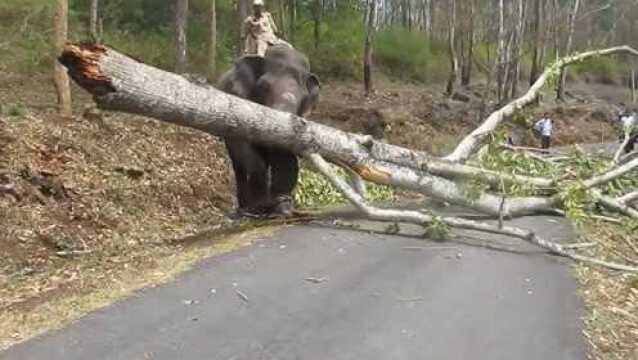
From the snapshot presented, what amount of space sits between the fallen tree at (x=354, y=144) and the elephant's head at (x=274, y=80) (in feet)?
1.46

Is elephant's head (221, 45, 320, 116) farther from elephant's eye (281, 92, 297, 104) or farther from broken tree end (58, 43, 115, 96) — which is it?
broken tree end (58, 43, 115, 96)

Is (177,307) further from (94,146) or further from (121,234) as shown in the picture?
(94,146)

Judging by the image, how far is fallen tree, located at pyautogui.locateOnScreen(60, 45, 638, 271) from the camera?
6738mm

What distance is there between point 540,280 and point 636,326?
97cm

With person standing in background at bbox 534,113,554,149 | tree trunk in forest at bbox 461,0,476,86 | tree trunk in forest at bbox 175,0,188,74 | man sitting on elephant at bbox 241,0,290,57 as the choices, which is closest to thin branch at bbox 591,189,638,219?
man sitting on elephant at bbox 241,0,290,57

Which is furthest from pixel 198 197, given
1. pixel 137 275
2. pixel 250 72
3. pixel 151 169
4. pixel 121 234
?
pixel 137 275

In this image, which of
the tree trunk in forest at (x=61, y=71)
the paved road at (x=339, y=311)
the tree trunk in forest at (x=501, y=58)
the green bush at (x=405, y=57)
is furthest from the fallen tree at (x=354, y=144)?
the green bush at (x=405, y=57)

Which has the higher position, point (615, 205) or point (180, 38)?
point (180, 38)

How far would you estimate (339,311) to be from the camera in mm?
6070

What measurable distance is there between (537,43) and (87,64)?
39.3 meters

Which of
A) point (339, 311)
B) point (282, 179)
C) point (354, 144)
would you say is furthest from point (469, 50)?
point (339, 311)

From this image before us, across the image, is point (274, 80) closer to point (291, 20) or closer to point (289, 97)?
point (289, 97)

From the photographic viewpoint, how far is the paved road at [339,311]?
5.11 metres

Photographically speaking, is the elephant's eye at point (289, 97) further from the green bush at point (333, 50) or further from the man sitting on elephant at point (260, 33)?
the green bush at point (333, 50)
